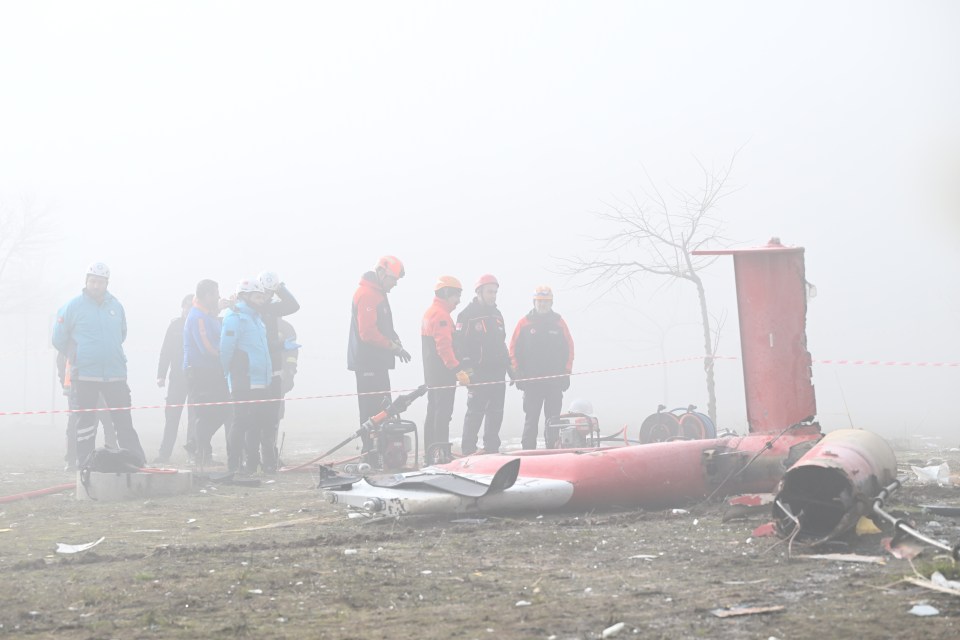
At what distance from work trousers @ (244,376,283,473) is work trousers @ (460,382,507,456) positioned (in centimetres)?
227

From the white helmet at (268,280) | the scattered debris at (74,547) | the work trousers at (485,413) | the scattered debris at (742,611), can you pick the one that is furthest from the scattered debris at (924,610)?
the white helmet at (268,280)

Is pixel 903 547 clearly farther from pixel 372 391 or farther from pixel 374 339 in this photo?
pixel 372 391

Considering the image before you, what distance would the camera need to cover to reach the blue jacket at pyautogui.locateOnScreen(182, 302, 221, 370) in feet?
44.2

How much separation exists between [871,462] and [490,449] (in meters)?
7.13

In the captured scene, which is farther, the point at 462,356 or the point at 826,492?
the point at 462,356

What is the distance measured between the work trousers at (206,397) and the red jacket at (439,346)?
274 cm

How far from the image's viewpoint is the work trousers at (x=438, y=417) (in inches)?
483

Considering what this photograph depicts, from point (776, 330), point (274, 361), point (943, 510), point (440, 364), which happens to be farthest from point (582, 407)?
point (943, 510)

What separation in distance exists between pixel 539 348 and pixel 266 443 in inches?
155

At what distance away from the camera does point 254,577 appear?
489 cm

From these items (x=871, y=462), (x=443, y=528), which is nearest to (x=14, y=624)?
(x=443, y=528)

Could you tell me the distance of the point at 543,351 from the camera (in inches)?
553

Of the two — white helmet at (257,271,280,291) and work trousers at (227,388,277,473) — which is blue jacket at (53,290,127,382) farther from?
white helmet at (257,271,280,291)

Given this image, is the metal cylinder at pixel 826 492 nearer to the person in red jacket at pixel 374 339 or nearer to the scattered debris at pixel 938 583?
the scattered debris at pixel 938 583
